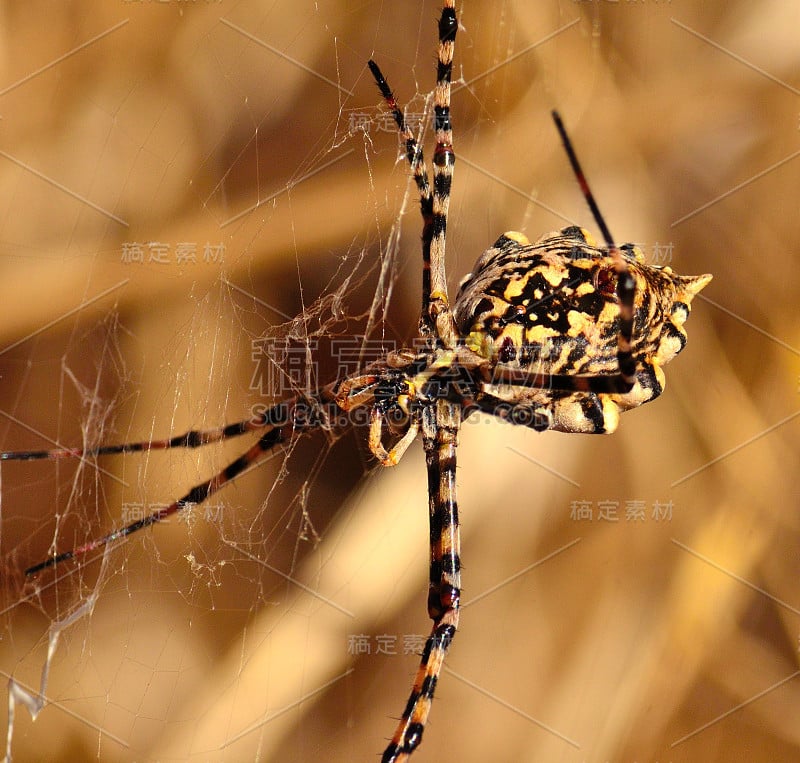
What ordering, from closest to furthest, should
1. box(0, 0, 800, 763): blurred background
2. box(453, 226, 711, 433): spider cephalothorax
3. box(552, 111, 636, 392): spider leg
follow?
box(552, 111, 636, 392): spider leg < box(453, 226, 711, 433): spider cephalothorax < box(0, 0, 800, 763): blurred background

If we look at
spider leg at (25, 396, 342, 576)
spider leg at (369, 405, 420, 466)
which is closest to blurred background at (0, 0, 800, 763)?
spider leg at (25, 396, 342, 576)

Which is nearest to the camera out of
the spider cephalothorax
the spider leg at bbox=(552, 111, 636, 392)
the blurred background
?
the spider leg at bbox=(552, 111, 636, 392)

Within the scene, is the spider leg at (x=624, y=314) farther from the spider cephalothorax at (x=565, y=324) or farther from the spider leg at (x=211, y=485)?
the spider leg at (x=211, y=485)

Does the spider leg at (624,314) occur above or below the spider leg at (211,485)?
above

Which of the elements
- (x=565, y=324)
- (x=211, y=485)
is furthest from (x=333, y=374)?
(x=565, y=324)

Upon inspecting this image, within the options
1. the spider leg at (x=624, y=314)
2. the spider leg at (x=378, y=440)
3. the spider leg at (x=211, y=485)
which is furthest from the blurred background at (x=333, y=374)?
the spider leg at (x=624, y=314)

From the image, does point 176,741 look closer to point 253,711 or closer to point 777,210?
point 253,711

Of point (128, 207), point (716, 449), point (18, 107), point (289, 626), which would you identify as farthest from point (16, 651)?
point (716, 449)

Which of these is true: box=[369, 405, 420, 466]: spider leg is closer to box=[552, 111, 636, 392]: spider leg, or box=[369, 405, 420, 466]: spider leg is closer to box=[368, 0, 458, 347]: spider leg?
box=[368, 0, 458, 347]: spider leg
